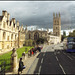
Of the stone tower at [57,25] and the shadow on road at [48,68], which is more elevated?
the stone tower at [57,25]

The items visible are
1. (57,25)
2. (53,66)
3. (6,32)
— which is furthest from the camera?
(57,25)

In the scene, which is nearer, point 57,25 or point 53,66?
point 53,66

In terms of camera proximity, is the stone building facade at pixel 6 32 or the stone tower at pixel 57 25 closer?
the stone building facade at pixel 6 32

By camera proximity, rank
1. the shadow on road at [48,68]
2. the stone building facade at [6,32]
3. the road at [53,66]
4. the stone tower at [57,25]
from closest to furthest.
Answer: the shadow on road at [48,68], the road at [53,66], the stone building facade at [6,32], the stone tower at [57,25]

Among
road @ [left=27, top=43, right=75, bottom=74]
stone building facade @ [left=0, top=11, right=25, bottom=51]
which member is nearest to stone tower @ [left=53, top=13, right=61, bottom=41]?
stone building facade @ [left=0, top=11, right=25, bottom=51]

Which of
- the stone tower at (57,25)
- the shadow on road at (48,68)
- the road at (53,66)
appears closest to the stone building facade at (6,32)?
the road at (53,66)

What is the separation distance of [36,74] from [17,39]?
35.6 meters

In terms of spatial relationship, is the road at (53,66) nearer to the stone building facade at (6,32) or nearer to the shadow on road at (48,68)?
the shadow on road at (48,68)

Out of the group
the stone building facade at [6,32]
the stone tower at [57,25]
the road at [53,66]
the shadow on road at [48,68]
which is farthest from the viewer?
the stone tower at [57,25]

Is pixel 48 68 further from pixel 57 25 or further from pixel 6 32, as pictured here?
pixel 57 25

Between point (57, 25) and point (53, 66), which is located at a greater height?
point (57, 25)

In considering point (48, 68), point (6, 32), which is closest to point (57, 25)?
point (6, 32)

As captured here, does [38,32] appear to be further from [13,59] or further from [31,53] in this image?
[13,59]

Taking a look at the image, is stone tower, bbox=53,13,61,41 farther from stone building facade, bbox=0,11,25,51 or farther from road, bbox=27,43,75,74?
road, bbox=27,43,75,74
